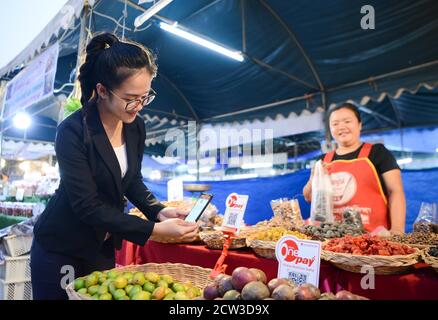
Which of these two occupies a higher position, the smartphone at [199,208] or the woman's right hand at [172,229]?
the smartphone at [199,208]

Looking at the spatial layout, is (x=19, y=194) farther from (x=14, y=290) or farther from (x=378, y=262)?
(x=378, y=262)

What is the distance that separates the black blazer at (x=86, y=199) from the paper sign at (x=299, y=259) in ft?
1.65

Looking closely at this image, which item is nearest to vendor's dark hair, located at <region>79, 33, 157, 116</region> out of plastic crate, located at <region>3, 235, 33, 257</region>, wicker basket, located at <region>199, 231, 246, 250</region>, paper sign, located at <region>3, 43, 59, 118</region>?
wicker basket, located at <region>199, 231, 246, 250</region>

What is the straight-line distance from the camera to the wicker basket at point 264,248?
133 centimetres

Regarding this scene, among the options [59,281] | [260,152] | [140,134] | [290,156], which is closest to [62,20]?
[140,134]

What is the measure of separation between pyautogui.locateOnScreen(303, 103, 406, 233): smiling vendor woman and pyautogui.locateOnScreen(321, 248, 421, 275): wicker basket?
0.86 meters

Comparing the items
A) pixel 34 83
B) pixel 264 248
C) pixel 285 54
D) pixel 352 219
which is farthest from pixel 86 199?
pixel 285 54

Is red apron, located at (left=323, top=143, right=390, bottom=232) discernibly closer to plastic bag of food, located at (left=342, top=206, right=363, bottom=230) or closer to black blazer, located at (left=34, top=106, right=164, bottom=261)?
plastic bag of food, located at (left=342, top=206, right=363, bottom=230)

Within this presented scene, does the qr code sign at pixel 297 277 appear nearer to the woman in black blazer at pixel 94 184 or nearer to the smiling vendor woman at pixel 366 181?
the woman in black blazer at pixel 94 184

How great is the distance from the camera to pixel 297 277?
1.02 meters

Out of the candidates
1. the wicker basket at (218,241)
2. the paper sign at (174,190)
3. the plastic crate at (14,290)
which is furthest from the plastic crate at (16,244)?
the wicker basket at (218,241)

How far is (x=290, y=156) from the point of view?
10.4 m

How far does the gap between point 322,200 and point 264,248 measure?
733 millimetres

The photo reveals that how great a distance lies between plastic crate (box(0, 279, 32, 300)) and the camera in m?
2.41
